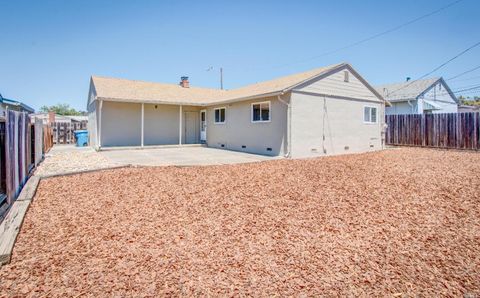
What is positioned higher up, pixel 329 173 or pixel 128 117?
pixel 128 117

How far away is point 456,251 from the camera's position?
3350mm

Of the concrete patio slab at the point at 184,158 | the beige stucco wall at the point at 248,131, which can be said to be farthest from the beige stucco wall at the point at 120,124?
the beige stucco wall at the point at 248,131

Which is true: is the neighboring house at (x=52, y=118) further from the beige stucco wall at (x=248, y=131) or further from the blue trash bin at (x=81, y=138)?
the beige stucco wall at (x=248, y=131)

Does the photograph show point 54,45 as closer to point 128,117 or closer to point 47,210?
point 128,117

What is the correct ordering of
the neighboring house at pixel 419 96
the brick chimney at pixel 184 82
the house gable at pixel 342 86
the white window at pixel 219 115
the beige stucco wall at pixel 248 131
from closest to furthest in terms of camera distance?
the beige stucco wall at pixel 248 131, the house gable at pixel 342 86, the white window at pixel 219 115, the brick chimney at pixel 184 82, the neighboring house at pixel 419 96

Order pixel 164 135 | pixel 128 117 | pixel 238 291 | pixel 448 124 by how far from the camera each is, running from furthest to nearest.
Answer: pixel 164 135 < pixel 128 117 < pixel 448 124 < pixel 238 291

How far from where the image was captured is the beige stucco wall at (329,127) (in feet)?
39.0

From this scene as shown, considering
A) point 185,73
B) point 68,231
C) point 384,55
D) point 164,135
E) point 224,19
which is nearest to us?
point 68,231

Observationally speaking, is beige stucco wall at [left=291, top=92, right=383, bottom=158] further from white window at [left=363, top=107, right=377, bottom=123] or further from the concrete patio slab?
the concrete patio slab

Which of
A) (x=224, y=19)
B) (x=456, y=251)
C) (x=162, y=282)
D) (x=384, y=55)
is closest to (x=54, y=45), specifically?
(x=224, y=19)

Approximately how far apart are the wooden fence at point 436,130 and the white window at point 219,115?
1095cm

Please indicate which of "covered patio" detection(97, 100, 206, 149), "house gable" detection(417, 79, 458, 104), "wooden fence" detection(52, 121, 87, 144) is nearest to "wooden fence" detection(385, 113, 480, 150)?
"house gable" detection(417, 79, 458, 104)

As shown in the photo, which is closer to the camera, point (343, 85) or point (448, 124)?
point (343, 85)

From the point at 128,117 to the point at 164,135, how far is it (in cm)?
245
